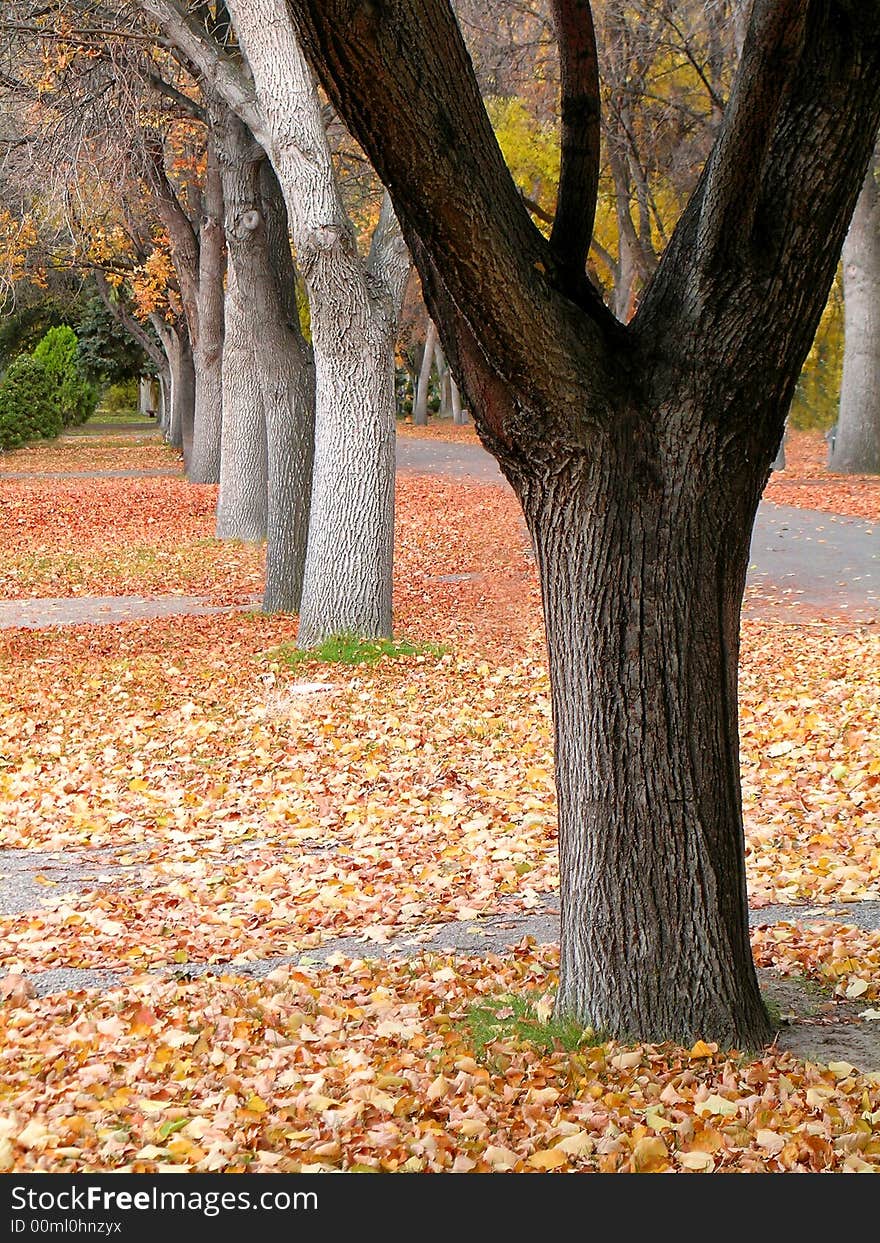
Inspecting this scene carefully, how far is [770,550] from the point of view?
1809 cm

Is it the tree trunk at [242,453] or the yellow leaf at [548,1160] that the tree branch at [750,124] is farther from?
the tree trunk at [242,453]

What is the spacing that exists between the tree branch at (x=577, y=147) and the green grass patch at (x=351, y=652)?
7440mm

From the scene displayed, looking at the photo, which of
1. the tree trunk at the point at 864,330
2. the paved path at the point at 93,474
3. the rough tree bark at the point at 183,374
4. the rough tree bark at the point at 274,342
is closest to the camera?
the rough tree bark at the point at 274,342

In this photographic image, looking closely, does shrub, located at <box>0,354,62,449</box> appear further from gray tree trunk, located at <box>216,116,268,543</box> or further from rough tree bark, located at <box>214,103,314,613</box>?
rough tree bark, located at <box>214,103,314,613</box>

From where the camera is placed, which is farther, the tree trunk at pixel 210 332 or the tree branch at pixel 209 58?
the tree trunk at pixel 210 332

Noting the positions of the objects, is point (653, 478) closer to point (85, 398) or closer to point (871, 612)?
point (871, 612)

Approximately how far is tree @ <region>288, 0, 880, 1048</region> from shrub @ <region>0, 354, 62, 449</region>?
43925 millimetres

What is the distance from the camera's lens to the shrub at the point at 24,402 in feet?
151

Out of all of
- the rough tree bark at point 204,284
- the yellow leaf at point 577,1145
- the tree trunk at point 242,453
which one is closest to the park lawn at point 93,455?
the rough tree bark at point 204,284

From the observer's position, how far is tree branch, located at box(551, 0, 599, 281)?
4.61 m

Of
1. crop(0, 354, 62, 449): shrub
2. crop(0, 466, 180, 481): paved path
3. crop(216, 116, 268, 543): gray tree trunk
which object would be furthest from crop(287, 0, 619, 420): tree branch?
crop(0, 354, 62, 449): shrub

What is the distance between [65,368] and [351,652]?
4190 cm

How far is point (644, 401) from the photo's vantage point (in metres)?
4.46

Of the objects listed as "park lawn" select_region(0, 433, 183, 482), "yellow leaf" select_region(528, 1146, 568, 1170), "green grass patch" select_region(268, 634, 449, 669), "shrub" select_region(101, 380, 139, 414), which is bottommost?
"yellow leaf" select_region(528, 1146, 568, 1170)
